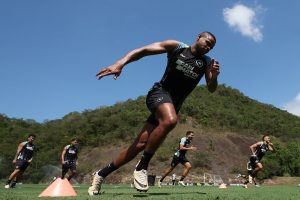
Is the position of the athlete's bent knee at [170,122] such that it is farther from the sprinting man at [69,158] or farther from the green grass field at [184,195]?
the sprinting man at [69,158]

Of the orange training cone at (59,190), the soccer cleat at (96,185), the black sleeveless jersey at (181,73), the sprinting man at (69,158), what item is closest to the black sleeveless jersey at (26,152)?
the sprinting man at (69,158)

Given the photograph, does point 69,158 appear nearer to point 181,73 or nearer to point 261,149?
point 261,149

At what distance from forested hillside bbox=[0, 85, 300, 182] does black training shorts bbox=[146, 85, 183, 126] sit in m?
41.2

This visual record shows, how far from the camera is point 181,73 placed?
5.78 m

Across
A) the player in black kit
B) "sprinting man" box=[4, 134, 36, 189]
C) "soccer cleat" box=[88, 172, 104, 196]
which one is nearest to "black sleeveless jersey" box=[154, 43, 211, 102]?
the player in black kit

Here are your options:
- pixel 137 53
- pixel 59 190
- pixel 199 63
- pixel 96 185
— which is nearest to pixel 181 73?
pixel 199 63

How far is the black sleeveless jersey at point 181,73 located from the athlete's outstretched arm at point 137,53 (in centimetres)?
13

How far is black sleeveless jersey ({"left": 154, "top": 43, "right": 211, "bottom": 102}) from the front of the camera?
5.79 meters

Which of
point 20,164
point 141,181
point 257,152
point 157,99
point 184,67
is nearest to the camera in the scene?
point 141,181

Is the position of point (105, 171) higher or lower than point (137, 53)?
lower

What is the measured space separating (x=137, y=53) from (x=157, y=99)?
0.66 meters

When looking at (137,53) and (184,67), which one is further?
(184,67)

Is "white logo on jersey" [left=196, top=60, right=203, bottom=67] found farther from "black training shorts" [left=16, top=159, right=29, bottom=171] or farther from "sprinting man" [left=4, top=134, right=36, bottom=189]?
"black training shorts" [left=16, top=159, right=29, bottom=171]

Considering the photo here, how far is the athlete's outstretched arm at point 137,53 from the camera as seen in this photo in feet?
16.4
